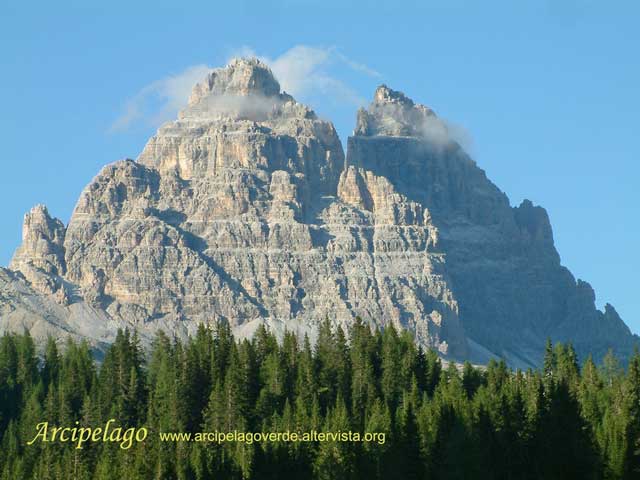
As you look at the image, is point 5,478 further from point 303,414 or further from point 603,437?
point 603,437

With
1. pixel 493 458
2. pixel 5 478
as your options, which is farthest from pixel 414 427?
pixel 5 478

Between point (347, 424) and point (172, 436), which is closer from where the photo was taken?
point (347, 424)

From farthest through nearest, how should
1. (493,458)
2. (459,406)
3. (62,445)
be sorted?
(62,445) → (459,406) → (493,458)

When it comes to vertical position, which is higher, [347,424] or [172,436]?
[172,436]

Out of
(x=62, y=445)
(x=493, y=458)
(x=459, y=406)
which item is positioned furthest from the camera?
(x=62, y=445)

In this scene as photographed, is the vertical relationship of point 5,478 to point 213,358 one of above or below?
below

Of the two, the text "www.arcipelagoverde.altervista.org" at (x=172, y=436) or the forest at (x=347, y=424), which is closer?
the forest at (x=347, y=424)

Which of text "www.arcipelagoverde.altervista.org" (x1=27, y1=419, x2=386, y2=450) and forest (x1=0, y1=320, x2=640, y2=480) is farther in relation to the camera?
text "www.arcipelagoverde.altervista.org" (x1=27, y1=419, x2=386, y2=450)

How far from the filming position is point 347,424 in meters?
168

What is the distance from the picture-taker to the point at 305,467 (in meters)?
162

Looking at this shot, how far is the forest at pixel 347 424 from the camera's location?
156m

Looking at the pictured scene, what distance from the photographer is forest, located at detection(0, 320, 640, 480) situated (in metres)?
156

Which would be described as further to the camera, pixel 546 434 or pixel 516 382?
pixel 516 382

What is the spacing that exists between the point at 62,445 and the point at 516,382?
46.7 metres
